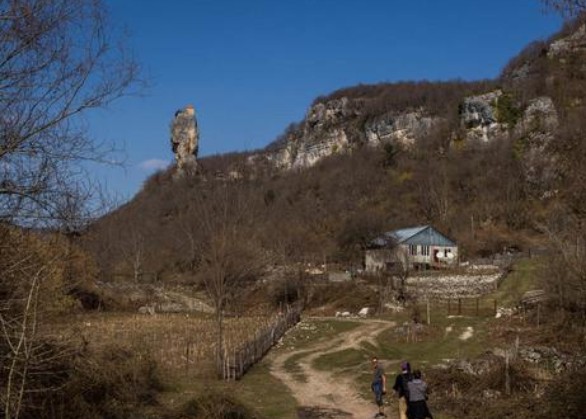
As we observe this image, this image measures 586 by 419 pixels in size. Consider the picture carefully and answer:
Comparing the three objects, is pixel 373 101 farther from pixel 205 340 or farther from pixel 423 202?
pixel 205 340

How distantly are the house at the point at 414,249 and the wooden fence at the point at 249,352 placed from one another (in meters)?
27.0

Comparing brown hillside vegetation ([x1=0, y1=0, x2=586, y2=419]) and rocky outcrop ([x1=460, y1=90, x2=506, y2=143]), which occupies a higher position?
rocky outcrop ([x1=460, y1=90, x2=506, y2=143])

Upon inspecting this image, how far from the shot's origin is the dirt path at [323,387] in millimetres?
16359

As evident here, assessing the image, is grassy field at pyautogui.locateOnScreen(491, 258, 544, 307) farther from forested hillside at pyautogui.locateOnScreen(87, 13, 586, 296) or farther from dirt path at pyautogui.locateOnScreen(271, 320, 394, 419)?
dirt path at pyautogui.locateOnScreen(271, 320, 394, 419)

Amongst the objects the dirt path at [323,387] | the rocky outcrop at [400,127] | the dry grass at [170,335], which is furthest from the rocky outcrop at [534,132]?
the dirt path at [323,387]

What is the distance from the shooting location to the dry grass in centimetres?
2272

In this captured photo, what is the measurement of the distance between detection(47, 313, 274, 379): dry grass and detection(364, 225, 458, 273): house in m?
21.8

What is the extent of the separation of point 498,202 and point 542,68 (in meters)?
47.6

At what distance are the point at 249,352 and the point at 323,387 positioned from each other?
15.7 feet

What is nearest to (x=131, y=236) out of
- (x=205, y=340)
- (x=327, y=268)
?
(x=327, y=268)

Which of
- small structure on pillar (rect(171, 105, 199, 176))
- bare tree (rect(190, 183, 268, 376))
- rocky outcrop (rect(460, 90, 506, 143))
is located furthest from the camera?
small structure on pillar (rect(171, 105, 199, 176))

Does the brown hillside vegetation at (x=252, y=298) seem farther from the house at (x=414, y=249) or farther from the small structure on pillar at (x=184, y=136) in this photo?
the small structure on pillar at (x=184, y=136)

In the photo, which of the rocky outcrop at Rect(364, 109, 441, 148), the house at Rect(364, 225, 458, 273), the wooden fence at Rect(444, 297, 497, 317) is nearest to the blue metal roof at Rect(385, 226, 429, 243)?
the house at Rect(364, 225, 458, 273)

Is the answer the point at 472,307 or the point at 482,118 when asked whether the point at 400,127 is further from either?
the point at 472,307
